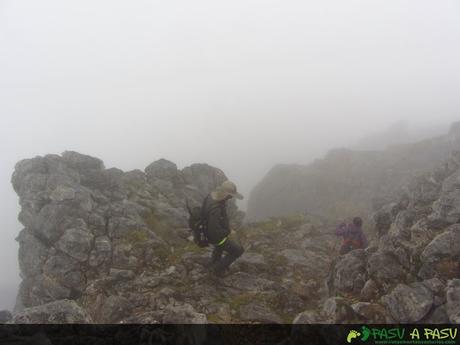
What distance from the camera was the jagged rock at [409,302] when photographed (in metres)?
13.6

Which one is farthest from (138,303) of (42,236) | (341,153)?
(341,153)

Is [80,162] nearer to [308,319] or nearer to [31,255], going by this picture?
[31,255]

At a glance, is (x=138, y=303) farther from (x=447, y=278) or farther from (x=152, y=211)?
(x=447, y=278)

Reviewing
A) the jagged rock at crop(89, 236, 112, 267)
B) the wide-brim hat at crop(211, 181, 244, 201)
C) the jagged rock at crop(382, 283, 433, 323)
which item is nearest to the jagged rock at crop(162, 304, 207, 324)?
the wide-brim hat at crop(211, 181, 244, 201)

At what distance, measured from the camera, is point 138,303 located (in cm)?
1792

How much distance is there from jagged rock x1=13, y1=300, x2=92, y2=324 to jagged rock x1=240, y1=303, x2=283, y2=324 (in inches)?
257

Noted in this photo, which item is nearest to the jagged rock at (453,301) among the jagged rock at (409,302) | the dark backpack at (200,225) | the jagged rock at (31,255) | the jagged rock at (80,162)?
the jagged rock at (409,302)

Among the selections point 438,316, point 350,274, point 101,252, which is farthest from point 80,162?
point 438,316

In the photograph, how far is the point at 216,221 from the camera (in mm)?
17922

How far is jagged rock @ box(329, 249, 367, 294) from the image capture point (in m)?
17.2

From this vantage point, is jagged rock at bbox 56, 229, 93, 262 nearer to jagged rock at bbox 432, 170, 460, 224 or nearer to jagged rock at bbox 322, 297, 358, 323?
jagged rock at bbox 322, 297, 358, 323

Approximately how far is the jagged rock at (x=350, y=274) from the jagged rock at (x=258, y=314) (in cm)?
332

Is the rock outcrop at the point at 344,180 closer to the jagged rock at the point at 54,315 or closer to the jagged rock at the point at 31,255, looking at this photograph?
the jagged rock at the point at 31,255

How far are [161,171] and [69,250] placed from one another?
544 inches
